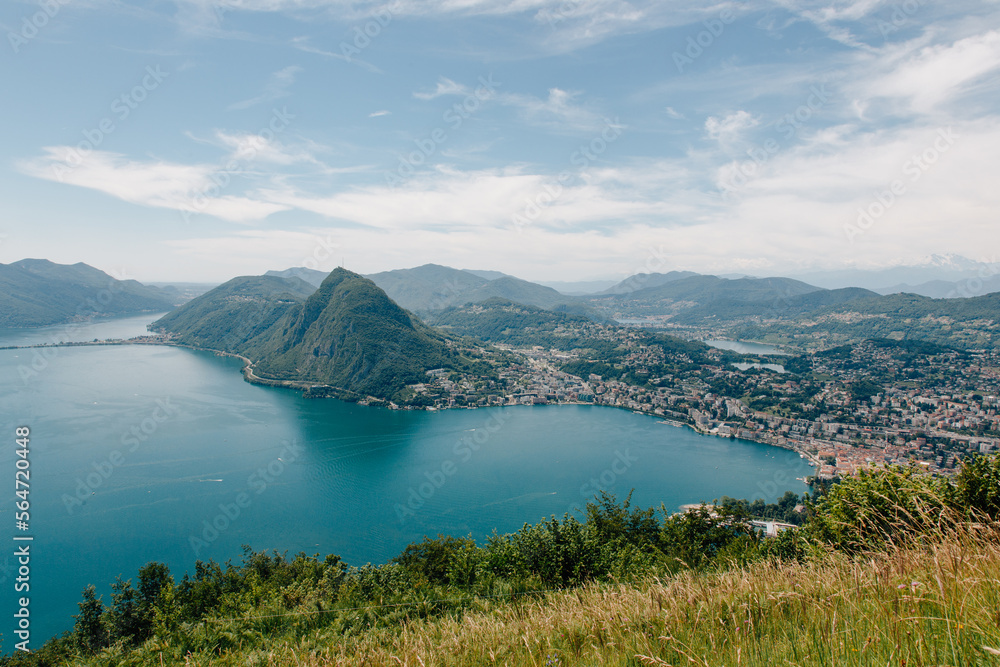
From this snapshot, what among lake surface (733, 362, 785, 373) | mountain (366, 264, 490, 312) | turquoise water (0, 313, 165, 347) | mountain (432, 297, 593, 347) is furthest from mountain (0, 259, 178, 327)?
lake surface (733, 362, 785, 373)

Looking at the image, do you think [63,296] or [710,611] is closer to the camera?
[710,611]

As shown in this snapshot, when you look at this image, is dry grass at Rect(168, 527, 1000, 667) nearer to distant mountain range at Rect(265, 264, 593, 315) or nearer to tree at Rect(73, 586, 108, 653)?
tree at Rect(73, 586, 108, 653)

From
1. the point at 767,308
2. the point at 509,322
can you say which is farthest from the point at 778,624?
the point at 767,308

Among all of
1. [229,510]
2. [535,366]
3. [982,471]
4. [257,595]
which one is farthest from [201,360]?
[982,471]

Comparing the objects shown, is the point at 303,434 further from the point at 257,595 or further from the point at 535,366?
Answer: the point at 535,366

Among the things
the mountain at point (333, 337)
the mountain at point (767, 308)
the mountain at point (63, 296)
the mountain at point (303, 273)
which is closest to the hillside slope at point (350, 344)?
the mountain at point (333, 337)

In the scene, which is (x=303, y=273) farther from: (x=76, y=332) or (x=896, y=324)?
(x=896, y=324)
